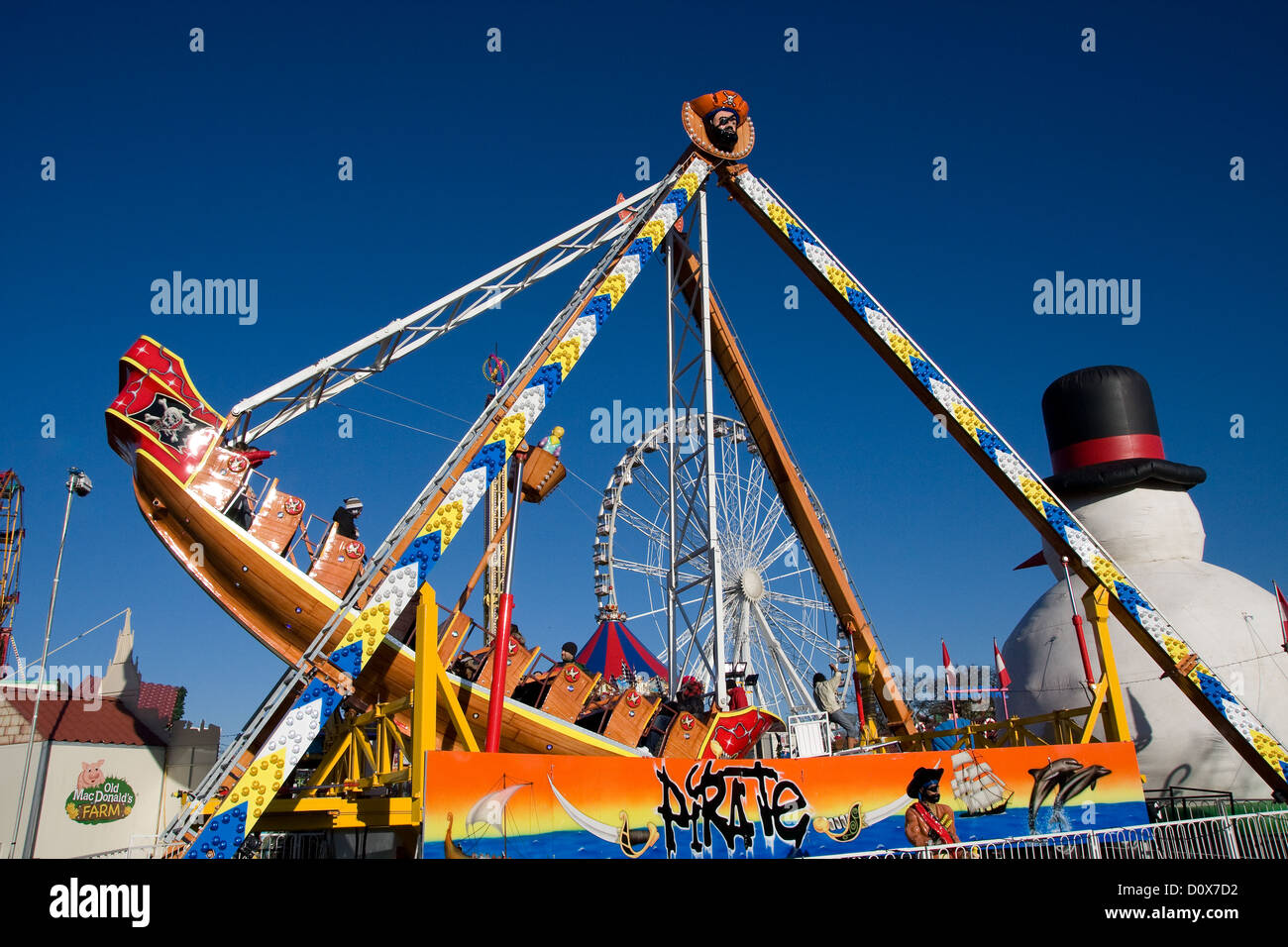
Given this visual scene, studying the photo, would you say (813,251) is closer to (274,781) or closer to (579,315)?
(579,315)

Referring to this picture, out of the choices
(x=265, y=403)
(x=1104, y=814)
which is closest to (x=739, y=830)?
(x=1104, y=814)

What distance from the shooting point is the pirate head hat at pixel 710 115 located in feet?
47.5

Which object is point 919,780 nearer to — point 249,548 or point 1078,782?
point 1078,782

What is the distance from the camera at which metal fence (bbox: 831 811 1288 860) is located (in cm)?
980

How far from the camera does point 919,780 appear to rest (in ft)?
34.1

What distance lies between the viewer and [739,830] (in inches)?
359

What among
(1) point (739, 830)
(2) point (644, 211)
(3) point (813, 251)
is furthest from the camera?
(3) point (813, 251)

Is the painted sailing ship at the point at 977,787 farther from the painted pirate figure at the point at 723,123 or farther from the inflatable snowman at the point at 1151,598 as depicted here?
the painted pirate figure at the point at 723,123

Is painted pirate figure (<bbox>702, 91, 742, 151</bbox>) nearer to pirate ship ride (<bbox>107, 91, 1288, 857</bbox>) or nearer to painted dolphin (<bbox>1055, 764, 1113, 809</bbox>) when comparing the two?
pirate ship ride (<bbox>107, 91, 1288, 857</bbox>)

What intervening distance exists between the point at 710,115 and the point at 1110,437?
37.2 ft

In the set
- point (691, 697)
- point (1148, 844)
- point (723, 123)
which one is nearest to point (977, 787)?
point (1148, 844)

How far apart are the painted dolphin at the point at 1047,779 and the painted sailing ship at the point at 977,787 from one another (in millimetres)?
357
